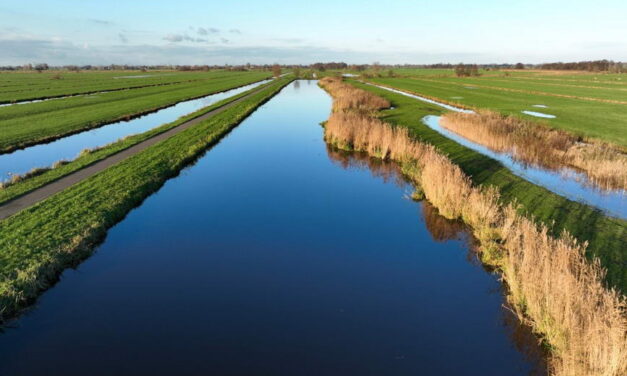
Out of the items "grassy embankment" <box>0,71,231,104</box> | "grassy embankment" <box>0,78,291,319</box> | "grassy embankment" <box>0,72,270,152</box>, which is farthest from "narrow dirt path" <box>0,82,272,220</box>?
"grassy embankment" <box>0,71,231,104</box>

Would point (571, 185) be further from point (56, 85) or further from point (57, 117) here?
point (56, 85)

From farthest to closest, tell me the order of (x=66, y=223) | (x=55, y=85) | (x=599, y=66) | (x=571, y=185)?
1. (x=599, y=66)
2. (x=55, y=85)
3. (x=571, y=185)
4. (x=66, y=223)

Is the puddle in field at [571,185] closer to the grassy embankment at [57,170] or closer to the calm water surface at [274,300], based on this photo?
the calm water surface at [274,300]

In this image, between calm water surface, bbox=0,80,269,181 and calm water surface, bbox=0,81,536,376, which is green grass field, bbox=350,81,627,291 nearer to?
calm water surface, bbox=0,81,536,376

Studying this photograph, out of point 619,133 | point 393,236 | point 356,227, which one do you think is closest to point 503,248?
point 393,236

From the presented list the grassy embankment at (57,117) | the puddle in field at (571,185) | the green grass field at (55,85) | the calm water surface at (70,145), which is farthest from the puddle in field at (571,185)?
the green grass field at (55,85)

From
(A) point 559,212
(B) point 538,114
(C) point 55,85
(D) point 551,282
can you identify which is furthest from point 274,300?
(C) point 55,85
